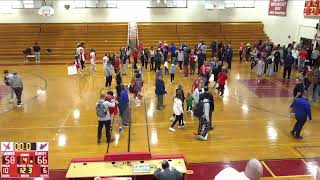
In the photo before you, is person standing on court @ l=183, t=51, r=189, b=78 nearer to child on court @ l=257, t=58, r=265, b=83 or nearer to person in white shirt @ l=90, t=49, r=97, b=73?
child on court @ l=257, t=58, r=265, b=83

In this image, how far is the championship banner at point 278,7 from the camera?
2462cm

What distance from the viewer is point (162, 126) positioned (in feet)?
37.4

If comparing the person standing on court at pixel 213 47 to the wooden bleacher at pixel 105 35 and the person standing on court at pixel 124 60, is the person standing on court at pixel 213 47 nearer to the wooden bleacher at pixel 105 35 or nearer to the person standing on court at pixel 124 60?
the wooden bleacher at pixel 105 35

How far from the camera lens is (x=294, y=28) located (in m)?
23.7

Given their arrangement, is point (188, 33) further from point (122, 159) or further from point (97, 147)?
point (122, 159)

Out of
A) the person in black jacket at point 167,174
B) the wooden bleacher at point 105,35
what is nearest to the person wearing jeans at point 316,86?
the person in black jacket at point 167,174

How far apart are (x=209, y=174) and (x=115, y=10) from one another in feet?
70.5

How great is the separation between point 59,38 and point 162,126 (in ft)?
56.5

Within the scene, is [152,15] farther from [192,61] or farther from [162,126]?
[162,126]

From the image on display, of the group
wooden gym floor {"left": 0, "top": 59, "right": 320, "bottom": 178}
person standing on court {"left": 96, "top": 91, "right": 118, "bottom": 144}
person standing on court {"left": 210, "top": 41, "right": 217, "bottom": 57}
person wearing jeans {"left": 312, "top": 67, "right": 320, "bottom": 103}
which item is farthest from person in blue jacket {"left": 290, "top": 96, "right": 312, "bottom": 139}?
person standing on court {"left": 210, "top": 41, "right": 217, "bottom": 57}

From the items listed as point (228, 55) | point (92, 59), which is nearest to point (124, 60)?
point (92, 59)

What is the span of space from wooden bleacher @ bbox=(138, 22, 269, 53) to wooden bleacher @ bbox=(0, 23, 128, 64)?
6.70ft

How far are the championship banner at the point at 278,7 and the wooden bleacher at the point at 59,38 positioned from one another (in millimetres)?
11347
